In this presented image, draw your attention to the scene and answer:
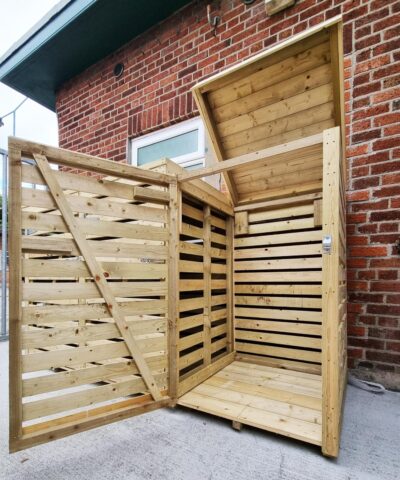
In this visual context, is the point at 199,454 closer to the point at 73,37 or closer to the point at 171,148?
the point at 171,148

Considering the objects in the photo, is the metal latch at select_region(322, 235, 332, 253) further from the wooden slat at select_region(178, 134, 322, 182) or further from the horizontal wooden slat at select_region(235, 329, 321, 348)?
the horizontal wooden slat at select_region(235, 329, 321, 348)

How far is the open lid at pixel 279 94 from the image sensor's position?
190 centimetres

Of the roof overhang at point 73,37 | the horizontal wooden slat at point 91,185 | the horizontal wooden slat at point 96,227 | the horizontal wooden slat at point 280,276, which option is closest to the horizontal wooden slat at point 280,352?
the horizontal wooden slat at point 280,276

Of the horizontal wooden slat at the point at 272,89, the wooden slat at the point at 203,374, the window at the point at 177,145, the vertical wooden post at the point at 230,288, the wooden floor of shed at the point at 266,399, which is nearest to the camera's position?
the wooden floor of shed at the point at 266,399

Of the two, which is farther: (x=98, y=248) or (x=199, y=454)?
(x=98, y=248)

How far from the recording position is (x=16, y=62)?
13.6 ft

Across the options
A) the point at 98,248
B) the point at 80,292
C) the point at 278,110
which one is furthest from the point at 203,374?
the point at 278,110

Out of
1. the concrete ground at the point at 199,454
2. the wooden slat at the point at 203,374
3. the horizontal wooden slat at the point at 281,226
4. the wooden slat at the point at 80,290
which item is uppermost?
the horizontal wooden slat at the point at 281,226

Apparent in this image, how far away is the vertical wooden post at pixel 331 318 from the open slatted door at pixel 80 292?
41.8 inches

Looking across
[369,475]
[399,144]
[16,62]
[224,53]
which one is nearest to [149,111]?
[224,53]

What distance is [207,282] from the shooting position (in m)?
2.56

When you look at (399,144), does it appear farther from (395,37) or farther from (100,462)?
(100,462)

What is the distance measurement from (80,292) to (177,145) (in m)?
2.51

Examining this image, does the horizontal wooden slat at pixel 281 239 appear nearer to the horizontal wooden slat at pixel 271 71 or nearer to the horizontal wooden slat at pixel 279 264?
the horizontal wooden slat at pixel 279 264
